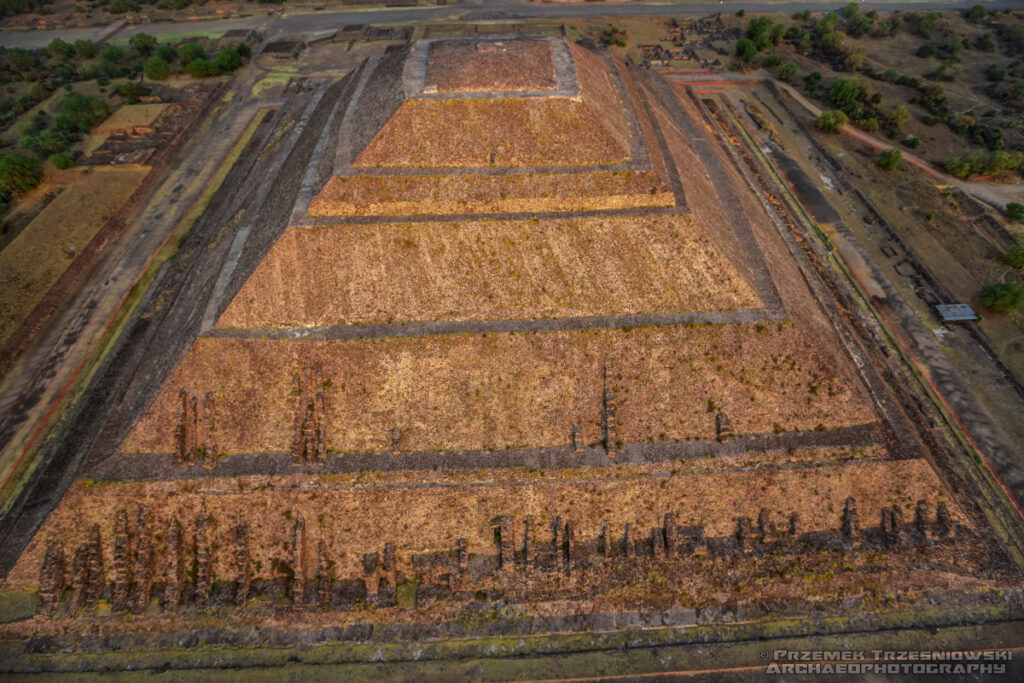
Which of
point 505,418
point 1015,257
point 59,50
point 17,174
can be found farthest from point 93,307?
point 1015,257

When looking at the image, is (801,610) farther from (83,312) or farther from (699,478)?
(83,312)

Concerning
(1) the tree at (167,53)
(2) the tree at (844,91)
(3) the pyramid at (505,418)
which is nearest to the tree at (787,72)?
(2) the tree at (844,91)

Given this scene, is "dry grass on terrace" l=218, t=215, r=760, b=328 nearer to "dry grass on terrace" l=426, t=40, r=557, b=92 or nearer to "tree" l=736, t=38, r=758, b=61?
"dry grass on terrace" l=426, t=40, r=557, b=92

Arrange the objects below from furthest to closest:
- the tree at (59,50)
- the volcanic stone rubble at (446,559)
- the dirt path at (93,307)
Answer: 1. the tree at (59,50)
2. the dirt path at (93,307)
3. the volcanic stone rubble at (446,559)

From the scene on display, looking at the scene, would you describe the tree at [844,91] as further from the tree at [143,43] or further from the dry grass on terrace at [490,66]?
the tree at [143,43]

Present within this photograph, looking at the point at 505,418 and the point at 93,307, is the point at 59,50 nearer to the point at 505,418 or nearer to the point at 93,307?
the point at 93,307

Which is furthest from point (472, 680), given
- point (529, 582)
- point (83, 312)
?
point (83, 312)

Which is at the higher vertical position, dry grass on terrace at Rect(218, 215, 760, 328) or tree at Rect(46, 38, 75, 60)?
tree at Rect(46, 38, 75, 60)

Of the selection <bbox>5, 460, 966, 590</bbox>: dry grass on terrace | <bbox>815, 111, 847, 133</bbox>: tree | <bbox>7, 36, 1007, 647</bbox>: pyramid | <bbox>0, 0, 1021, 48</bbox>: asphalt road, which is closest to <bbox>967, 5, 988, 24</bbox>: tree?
<bbox>0, 0, 1021, 48</bbox>: asphalt road
